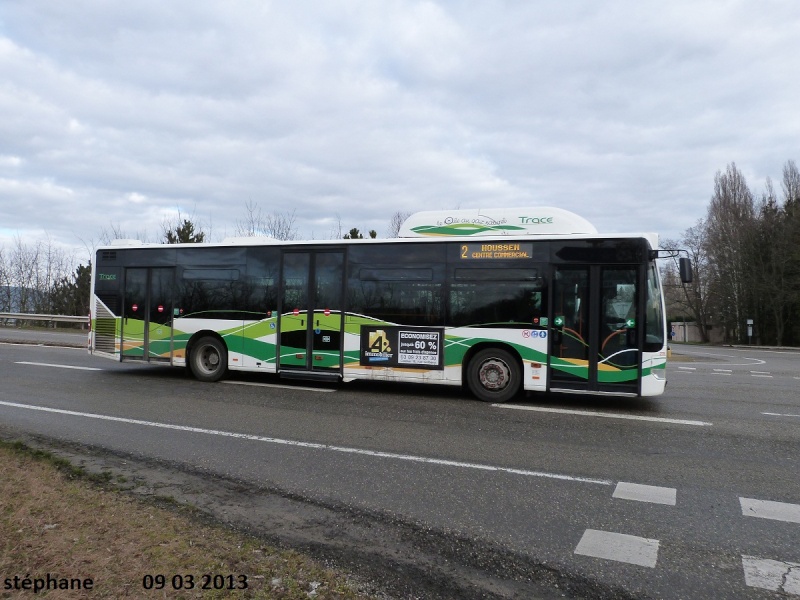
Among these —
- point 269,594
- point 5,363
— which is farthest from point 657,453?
point 5,363

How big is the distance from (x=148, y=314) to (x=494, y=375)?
7.92 metres

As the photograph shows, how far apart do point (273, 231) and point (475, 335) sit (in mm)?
26923

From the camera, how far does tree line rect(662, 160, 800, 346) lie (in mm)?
45750

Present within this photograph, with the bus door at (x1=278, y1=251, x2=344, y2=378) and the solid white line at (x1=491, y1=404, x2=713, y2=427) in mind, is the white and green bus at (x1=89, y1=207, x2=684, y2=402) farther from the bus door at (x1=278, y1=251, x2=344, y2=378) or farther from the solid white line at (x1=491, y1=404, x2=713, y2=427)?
the solid white line at (x1=491, y1=404, x2=713, y2=427)

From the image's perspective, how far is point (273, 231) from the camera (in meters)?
34.9

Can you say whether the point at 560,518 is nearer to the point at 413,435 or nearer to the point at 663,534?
the point at 663,534

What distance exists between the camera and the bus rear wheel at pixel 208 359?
12055 mm

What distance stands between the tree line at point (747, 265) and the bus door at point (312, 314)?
1739 inches

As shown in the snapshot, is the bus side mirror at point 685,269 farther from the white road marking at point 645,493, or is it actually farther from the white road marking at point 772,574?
the white road marking at point 772,574

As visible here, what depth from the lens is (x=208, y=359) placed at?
40.3 feet

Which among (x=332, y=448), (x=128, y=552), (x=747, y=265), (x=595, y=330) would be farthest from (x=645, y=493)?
(x=747, y=265)

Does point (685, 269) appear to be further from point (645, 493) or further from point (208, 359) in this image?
point (208, 359)

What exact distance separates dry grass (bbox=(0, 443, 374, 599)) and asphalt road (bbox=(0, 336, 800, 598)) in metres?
0.47

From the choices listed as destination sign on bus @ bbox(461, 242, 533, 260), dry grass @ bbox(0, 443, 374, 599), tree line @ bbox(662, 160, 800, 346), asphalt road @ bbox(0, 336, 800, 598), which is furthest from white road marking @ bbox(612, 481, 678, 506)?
tree line @ bbox(662, 160, 800, 346)
